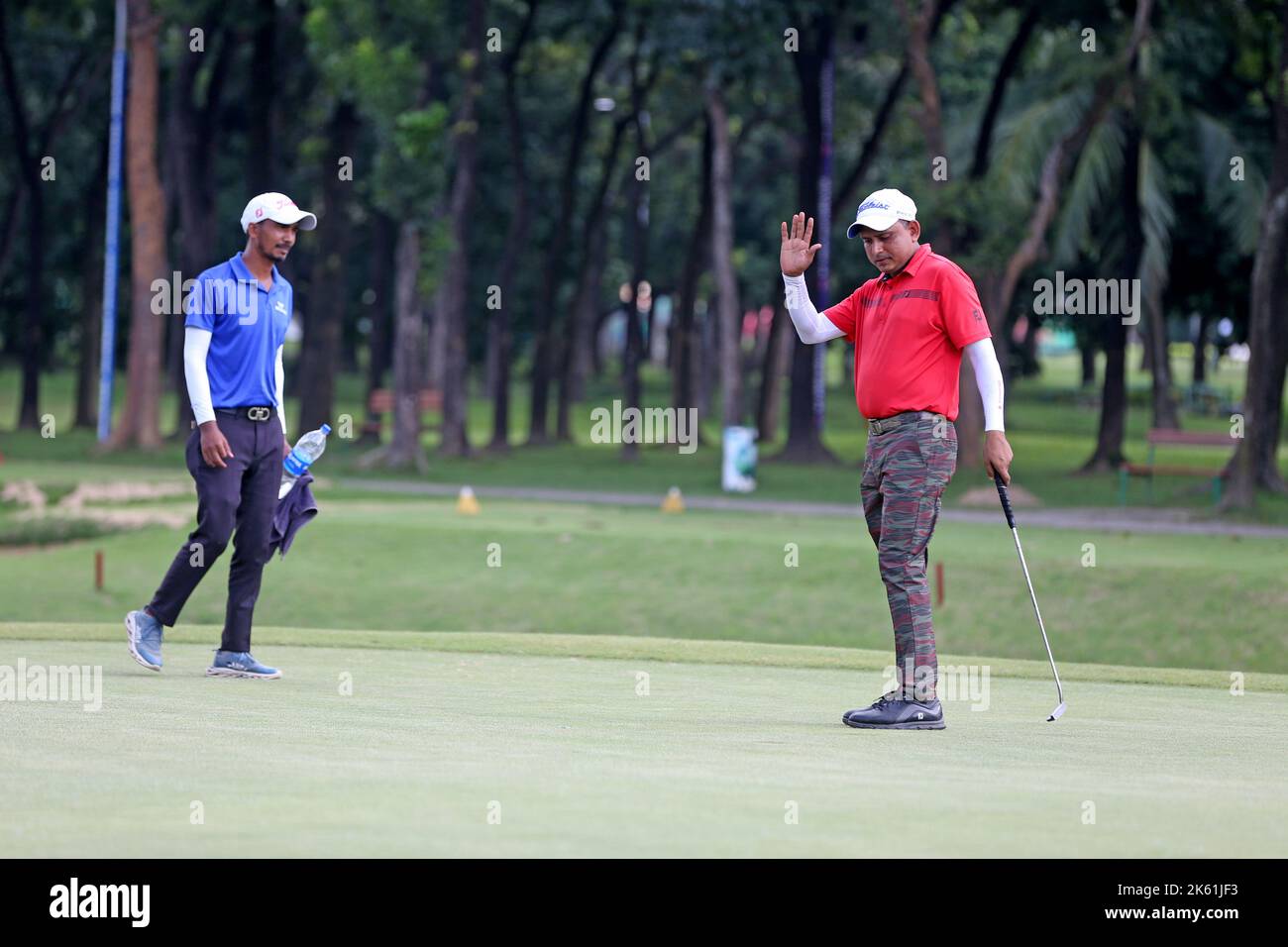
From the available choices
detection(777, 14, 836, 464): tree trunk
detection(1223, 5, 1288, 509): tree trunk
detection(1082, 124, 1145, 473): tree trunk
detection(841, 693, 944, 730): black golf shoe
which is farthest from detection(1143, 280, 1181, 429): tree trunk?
detection(841, 693, 944, 730): black golf shoe

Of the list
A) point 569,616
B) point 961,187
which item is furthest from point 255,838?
point 961,187

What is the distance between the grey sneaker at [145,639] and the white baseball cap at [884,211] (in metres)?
4.40

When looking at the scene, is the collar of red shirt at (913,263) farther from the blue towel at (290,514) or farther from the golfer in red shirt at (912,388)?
the blue towel at (290,514)

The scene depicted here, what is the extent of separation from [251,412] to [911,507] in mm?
3794

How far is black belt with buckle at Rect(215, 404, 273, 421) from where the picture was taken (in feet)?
35.8

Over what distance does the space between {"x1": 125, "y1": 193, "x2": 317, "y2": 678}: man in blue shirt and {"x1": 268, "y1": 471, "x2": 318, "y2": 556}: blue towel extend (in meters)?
0.26

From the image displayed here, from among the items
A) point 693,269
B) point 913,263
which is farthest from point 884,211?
point 693,269

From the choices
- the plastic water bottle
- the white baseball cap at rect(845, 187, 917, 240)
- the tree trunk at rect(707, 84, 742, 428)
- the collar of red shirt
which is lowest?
the plastic water bottle

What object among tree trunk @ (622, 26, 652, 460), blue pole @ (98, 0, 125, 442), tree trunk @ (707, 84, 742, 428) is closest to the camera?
blue pole @ (98, 0, 125, 442)

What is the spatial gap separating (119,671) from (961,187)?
26.6 m

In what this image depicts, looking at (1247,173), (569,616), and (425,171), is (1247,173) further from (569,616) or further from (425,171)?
(569,616)

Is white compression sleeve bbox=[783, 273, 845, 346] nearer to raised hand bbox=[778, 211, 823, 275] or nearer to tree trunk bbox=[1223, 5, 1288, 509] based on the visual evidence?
raised hand bbox=[778, 211, 823, 275]
